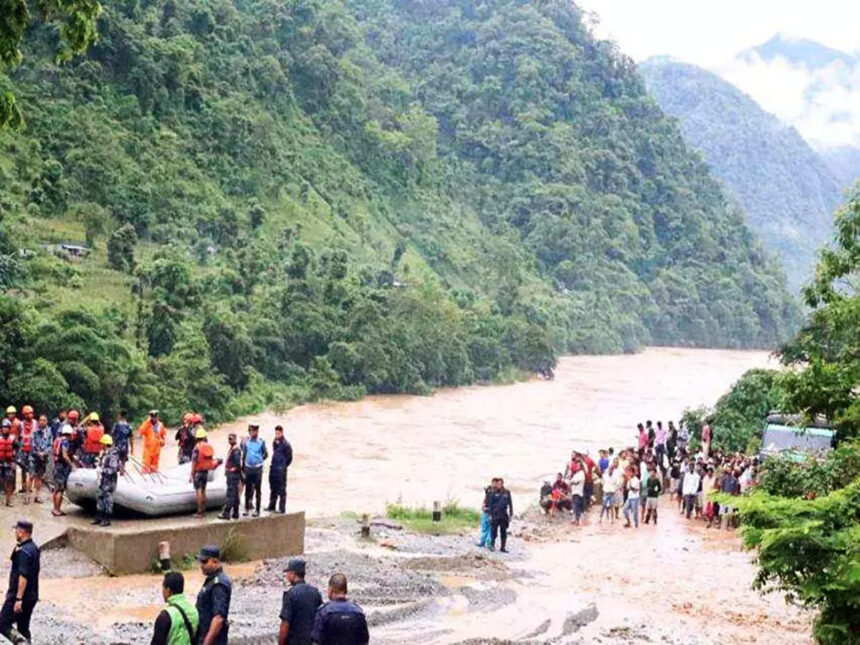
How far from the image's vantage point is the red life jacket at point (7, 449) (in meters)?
14.7

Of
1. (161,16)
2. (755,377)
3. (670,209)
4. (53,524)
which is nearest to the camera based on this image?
(53,524)

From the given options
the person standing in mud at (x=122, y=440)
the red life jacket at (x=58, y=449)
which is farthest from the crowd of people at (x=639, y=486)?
the red life jacket at (x=58, y=449)

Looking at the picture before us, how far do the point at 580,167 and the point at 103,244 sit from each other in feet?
209

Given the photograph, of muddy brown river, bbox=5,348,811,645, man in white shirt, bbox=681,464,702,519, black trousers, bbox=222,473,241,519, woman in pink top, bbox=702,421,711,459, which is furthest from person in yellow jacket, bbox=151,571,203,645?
woman in pink top, bbox=702,421,711,459

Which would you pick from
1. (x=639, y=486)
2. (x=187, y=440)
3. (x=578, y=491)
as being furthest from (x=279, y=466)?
(x=639, y=486)

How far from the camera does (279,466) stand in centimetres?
1457

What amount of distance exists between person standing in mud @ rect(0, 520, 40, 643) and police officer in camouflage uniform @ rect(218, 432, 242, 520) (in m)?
5.69

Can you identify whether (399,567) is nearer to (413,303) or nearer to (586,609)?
(586,609)

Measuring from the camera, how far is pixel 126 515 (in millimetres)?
14047

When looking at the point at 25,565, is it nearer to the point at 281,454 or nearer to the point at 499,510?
the point at 281,454

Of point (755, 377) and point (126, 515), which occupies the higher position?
point (755, 377)

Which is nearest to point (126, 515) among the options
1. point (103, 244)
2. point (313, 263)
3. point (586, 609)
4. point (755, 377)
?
point (586, 609)

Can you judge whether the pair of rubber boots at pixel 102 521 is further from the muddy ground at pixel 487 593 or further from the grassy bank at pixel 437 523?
the grassy bank at pixel 437 523

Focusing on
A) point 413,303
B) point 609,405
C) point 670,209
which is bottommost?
point 609,405
